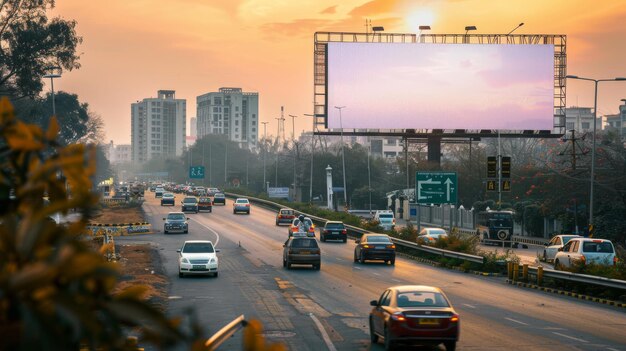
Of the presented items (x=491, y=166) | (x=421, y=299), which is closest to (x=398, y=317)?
(x=421, y=299)

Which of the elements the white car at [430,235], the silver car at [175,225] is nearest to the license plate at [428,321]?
the white car at [430,235]

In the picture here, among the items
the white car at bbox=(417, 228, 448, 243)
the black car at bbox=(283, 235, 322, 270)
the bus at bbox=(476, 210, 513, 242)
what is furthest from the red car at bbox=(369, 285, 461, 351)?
the bus at bbox=(476, 210, 513, 242)

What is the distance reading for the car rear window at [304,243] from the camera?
42.9 metres

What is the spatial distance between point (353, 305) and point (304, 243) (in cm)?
1499

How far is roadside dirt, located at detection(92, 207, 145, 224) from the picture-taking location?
84438mm

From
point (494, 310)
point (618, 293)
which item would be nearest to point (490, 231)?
point (618, 293)

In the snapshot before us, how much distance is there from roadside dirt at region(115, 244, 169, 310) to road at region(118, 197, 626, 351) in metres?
0.56

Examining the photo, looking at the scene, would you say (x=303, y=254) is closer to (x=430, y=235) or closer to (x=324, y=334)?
(x=430, y=235)

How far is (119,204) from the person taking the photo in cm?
11625

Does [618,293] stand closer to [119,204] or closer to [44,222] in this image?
[44,222]

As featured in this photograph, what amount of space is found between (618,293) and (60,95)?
8967 centimetres

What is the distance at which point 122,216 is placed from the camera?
9206cm

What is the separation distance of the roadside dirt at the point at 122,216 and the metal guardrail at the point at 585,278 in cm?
5015

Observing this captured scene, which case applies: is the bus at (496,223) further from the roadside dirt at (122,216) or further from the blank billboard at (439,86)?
the roadside dirt at (122,216)
